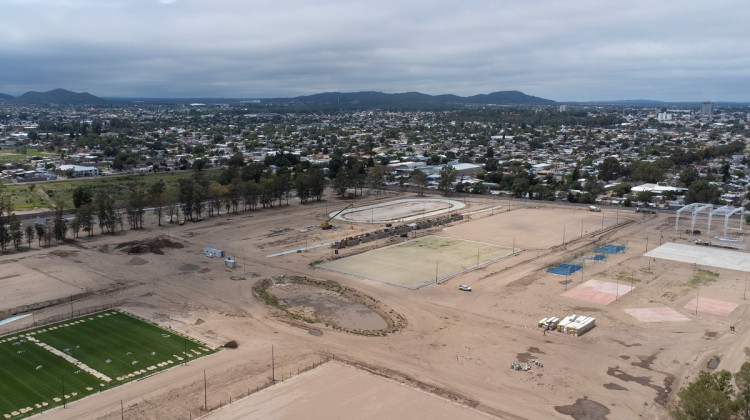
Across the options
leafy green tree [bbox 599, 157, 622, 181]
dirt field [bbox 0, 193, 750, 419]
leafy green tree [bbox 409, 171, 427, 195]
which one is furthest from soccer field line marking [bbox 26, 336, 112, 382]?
leafy green tree [bbox 599, 157, 622, 181]

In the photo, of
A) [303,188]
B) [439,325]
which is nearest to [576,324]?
[439,325]

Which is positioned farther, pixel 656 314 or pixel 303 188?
pixel 303 188

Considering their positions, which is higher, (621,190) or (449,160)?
(449,160)

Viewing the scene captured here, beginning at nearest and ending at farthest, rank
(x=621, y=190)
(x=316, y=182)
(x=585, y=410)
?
(x=585, y=410) < (x=316, y=182) < (x=621, y=190)

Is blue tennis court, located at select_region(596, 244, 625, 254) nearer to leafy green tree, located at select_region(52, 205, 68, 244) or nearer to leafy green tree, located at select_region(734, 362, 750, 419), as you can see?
leafy green tree, located at select_region(734, 362, 750, 419)

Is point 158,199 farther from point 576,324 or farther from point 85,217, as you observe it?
point 576,324

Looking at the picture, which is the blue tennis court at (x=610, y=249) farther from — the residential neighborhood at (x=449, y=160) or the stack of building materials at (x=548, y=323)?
the residential neighborhood at (x=449, y=160)
